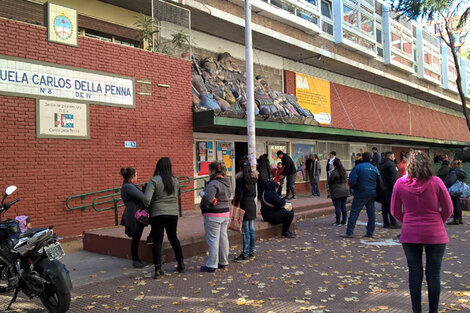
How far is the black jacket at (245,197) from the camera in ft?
22.1

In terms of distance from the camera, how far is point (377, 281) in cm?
549

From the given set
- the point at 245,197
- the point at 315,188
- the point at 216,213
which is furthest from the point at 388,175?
the point at 315,188

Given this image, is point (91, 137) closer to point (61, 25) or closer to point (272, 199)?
point (61, 25)

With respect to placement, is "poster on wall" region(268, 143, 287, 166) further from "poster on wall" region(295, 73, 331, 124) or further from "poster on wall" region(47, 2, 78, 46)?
"poster on wall" region(47, 2, 78, 46)

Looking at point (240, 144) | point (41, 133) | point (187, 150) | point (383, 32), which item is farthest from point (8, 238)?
point (383, 32)

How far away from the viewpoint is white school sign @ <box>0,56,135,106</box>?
26.8 feet

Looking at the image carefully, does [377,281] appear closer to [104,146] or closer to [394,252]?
[394,252]

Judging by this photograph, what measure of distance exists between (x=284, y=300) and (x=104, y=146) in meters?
6.48

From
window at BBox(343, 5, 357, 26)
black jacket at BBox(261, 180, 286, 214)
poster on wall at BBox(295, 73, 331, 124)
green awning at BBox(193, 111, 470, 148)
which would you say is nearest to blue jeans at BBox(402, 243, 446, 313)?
black jacket at BBox(261, 180, 286, 214)

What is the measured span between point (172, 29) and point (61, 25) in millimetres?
4063

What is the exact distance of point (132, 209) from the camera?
620cm

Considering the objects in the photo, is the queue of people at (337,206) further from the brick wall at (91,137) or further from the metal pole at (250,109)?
the brick wall at (91,137)

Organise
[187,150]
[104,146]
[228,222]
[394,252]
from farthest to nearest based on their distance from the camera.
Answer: [187,150] < [104,146] < [394,252] < [228,222]

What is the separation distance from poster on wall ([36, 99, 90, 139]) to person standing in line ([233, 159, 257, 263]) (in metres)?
4.40
